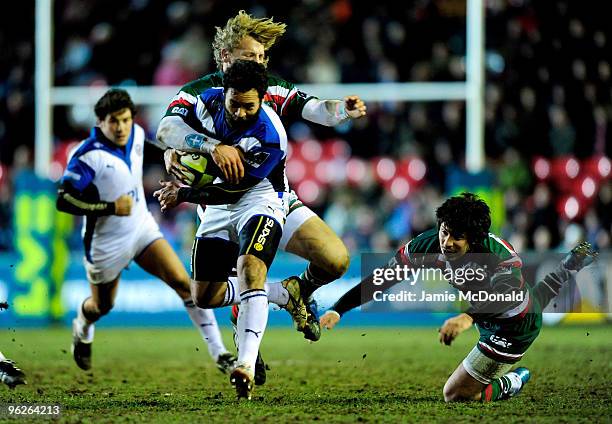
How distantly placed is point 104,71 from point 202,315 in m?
7.47

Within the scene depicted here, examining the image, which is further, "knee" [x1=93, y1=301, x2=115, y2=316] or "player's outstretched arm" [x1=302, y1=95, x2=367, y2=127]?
"knee" [x1=93, y1=301, x2=115, y2=316]

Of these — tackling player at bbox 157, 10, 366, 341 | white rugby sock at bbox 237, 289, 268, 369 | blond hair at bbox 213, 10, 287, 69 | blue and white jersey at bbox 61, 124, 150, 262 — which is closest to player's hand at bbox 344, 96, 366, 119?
tackling player at bbox 157, 10, 366, 341

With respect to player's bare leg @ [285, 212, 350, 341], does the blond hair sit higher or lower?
higher

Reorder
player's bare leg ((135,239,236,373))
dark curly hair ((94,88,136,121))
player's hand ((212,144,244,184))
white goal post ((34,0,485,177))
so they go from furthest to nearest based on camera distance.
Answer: white goal post ((34,0,485,177)), dark curly hair ((94,88,136,121)), player's bare leg ((135,239,236,373)), player's hand ((212,144,244,184))

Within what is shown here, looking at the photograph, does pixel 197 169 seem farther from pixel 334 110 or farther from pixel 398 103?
pixel 398 103

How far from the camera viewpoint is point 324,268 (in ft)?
23.7

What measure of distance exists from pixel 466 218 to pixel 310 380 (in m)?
2.34

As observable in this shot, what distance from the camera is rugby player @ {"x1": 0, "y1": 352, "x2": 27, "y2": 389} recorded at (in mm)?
6754

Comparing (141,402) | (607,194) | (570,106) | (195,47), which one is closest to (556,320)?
(607,194)

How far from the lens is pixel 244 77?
6.48m

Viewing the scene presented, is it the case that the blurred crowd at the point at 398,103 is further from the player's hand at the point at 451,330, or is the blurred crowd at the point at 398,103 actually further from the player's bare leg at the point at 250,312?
the player's hand at the point at 451,330

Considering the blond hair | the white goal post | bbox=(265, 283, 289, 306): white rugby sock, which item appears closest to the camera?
bbox=(265, 283, 289, 306): white rugby sock

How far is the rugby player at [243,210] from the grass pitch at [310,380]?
0.55 metres

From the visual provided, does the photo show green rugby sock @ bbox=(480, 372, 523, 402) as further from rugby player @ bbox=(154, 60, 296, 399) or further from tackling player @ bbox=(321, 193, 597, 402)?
rugby player @ bbox=(154, 60, 296, 399)
